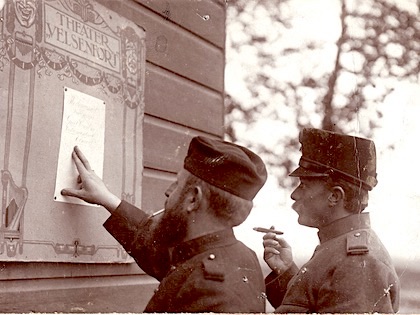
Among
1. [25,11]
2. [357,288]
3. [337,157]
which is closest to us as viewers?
[25,11]

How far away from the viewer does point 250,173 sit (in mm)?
1413

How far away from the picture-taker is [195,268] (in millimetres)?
1337

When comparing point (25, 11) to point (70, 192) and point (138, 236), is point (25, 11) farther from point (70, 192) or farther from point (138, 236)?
point (138, 236)

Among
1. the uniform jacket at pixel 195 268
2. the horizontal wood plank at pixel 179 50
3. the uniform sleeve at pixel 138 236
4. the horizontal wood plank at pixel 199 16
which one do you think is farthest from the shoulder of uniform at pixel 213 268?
the horizontal wood plank at pixel 199 16

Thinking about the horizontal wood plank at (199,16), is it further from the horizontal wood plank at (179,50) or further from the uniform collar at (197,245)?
the uniform collar at (197,245)

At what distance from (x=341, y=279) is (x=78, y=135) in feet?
2.23

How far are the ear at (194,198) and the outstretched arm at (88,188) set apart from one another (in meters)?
0.17

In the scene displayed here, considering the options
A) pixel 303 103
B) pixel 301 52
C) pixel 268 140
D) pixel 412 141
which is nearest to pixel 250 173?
pixel 268 140

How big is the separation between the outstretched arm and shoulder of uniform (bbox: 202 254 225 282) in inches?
9.6

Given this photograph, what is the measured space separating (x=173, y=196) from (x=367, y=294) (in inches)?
19.8

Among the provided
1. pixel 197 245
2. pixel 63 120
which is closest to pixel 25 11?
pixel 63 120

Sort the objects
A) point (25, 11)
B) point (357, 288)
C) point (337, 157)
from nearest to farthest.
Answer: point (25, 11), point (357, 288), point (337, 157)

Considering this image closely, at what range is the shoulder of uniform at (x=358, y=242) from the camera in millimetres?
1468

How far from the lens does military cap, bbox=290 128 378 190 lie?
153cm
